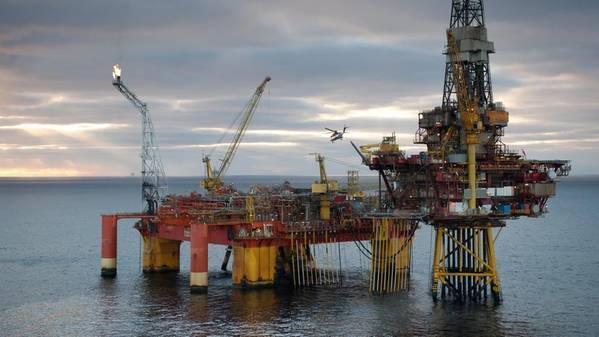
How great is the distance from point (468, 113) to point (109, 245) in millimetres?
38052

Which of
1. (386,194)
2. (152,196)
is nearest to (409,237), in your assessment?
(386,194)

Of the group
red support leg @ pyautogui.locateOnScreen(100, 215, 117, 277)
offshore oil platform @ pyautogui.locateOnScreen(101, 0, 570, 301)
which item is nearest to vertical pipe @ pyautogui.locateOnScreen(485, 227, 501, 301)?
offshore oil platform @ pyautogui.locateOnScreen(101, 0, 570, 301)

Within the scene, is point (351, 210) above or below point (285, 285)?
above

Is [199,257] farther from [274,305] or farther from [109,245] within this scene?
[109,245]

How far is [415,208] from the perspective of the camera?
228 ft

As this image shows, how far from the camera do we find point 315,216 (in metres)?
78.4

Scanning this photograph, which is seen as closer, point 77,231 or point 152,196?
point 152,196

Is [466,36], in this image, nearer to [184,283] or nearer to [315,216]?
[315,216]

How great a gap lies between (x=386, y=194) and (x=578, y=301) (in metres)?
18.9

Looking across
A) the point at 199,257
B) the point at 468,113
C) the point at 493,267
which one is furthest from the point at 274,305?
the point at 468,113

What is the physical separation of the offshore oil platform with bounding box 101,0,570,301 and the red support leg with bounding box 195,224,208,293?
9 cm

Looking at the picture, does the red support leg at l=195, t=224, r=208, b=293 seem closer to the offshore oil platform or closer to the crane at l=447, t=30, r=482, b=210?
the offshore oil platform

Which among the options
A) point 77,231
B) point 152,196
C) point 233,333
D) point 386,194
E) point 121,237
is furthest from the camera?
point 77,231

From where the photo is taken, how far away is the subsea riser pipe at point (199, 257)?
70312 mm
